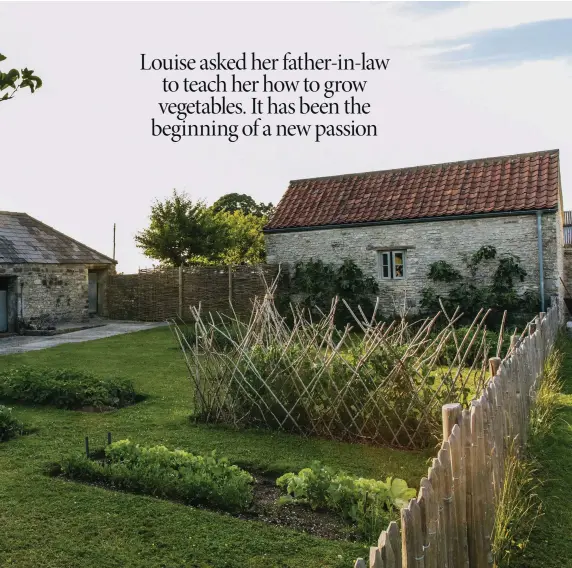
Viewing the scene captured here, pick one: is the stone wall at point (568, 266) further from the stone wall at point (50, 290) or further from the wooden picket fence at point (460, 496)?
the stone wall at point (50, 290)

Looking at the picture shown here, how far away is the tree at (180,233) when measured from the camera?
26391 mm

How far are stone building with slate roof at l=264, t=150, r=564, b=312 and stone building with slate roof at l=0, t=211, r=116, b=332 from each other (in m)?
7.13

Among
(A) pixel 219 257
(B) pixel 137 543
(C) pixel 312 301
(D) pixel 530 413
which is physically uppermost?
(A) pixel 219 257

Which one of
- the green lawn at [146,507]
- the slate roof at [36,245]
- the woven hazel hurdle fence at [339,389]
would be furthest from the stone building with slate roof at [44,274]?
the woven hazel hurdle fence at [339,389]

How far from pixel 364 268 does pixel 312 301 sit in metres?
1.95

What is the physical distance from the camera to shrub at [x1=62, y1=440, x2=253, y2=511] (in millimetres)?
4562

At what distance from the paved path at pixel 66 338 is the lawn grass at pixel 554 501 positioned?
12.2 metres

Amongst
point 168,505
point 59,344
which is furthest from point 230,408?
point 59,344

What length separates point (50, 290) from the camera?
19484mm

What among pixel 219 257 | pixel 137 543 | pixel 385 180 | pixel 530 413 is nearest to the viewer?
pixel 137 543

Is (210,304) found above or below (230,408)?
above

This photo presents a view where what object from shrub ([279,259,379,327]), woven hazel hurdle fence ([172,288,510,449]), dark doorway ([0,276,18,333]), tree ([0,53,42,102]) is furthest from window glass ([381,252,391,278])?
tree ([0,53,42,102])

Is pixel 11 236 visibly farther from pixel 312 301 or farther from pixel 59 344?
pixel 312 301

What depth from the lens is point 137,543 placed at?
3.97 m
